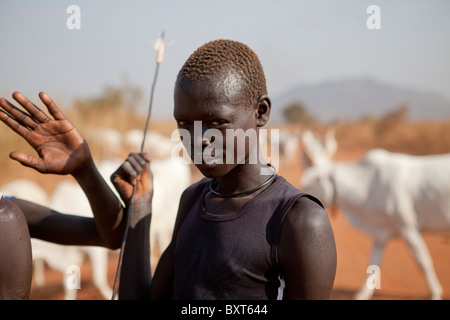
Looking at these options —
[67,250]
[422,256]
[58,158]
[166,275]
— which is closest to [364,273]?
[422,256]

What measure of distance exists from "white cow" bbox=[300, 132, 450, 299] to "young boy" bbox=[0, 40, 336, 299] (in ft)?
18.1

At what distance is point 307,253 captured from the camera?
1.54 m

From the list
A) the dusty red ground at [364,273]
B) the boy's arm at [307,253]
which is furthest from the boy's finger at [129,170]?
the dusty red ground at [364,273]

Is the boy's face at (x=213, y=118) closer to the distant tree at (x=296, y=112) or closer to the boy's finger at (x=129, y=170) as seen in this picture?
the boy's finger at (x=129, y=170)

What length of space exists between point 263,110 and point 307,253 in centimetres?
60

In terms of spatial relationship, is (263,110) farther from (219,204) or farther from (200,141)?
(219,204)

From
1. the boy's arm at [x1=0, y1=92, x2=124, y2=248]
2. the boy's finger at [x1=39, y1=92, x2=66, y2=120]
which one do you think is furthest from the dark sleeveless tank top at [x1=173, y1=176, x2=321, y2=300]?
the boy's finger at [x1=39, y1=92, x2=66, y2=120]

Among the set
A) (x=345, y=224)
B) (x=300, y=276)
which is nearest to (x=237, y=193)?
(x=300, y=276)

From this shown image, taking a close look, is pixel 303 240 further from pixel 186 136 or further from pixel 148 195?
pixel 148 195

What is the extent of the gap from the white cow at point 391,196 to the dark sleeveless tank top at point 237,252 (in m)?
5.61

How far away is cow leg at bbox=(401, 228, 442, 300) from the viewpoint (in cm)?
671

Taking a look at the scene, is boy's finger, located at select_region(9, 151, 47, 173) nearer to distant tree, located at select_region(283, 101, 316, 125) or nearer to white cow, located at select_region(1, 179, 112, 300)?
white cow, located at select_region(1, 179, 112, 300)

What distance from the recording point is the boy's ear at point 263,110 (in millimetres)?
1824

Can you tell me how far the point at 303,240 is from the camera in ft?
5.07
